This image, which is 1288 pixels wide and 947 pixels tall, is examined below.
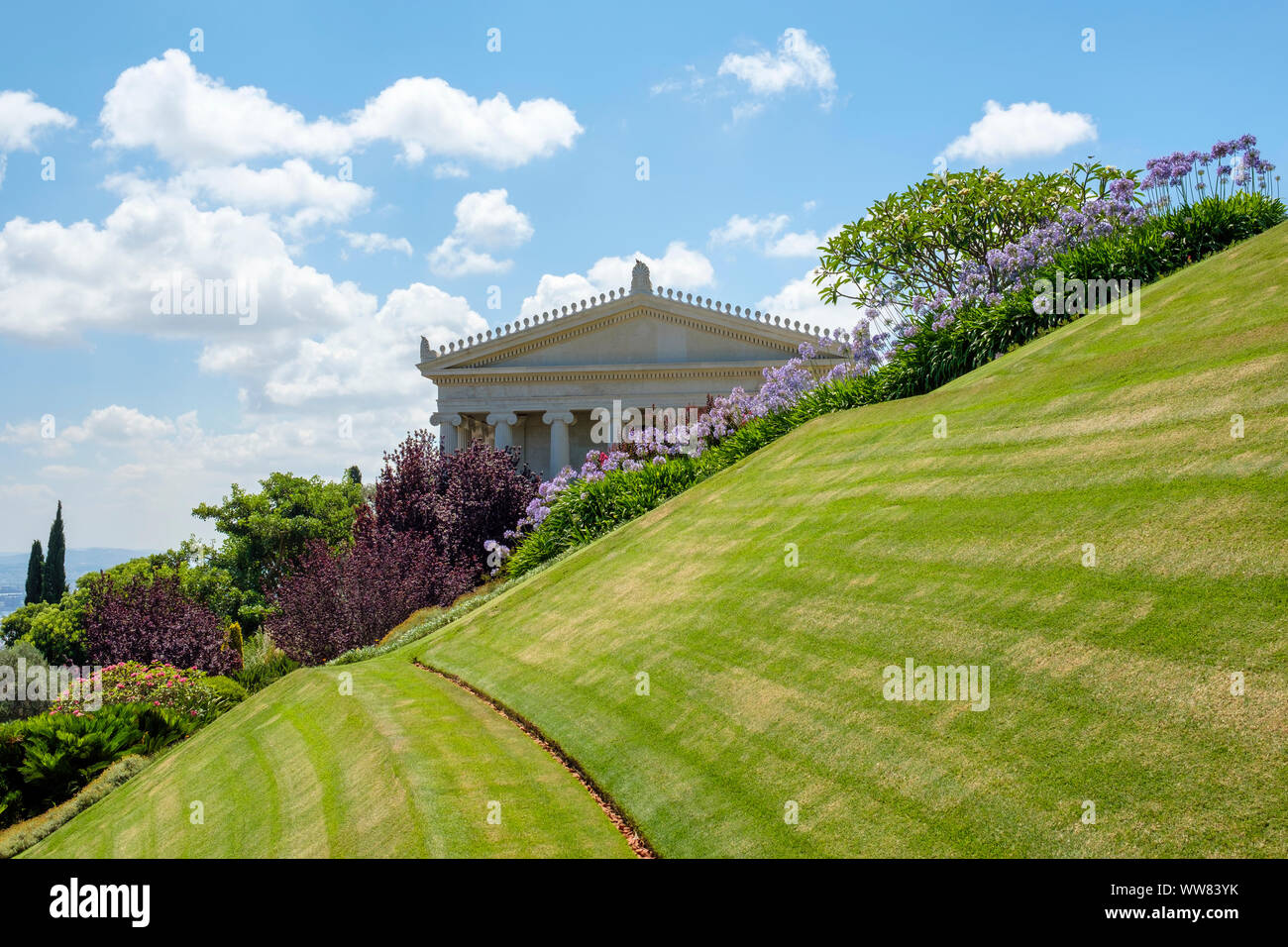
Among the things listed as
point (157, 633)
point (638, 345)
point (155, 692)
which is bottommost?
point (155, 692)

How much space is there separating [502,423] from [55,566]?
4402cm

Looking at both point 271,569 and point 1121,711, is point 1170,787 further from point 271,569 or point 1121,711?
point 271,569

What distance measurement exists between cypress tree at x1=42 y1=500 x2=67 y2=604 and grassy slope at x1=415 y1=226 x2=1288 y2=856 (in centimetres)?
6980

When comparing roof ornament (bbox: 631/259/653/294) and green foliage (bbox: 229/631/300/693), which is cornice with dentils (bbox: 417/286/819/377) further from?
green foliage (bbox: 229/631/300/693)

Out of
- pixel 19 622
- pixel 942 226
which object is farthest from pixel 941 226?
pixel 19 622

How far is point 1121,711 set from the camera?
5.25m

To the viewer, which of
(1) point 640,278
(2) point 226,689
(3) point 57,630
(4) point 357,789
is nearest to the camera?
(4) point 357,789

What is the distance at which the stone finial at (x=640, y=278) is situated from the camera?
46.1m

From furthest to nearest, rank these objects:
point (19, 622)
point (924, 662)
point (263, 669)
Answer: point (19, 622) → point (263, 669) → point (924, 662)

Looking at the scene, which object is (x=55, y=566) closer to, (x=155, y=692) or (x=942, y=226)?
Answer: (x=155, y=692)

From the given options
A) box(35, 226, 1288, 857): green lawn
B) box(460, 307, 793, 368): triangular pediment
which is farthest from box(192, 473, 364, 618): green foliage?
box(35, 226, 1288, 857): green lawn

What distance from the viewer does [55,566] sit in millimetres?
69500

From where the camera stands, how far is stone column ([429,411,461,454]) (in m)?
47.2
